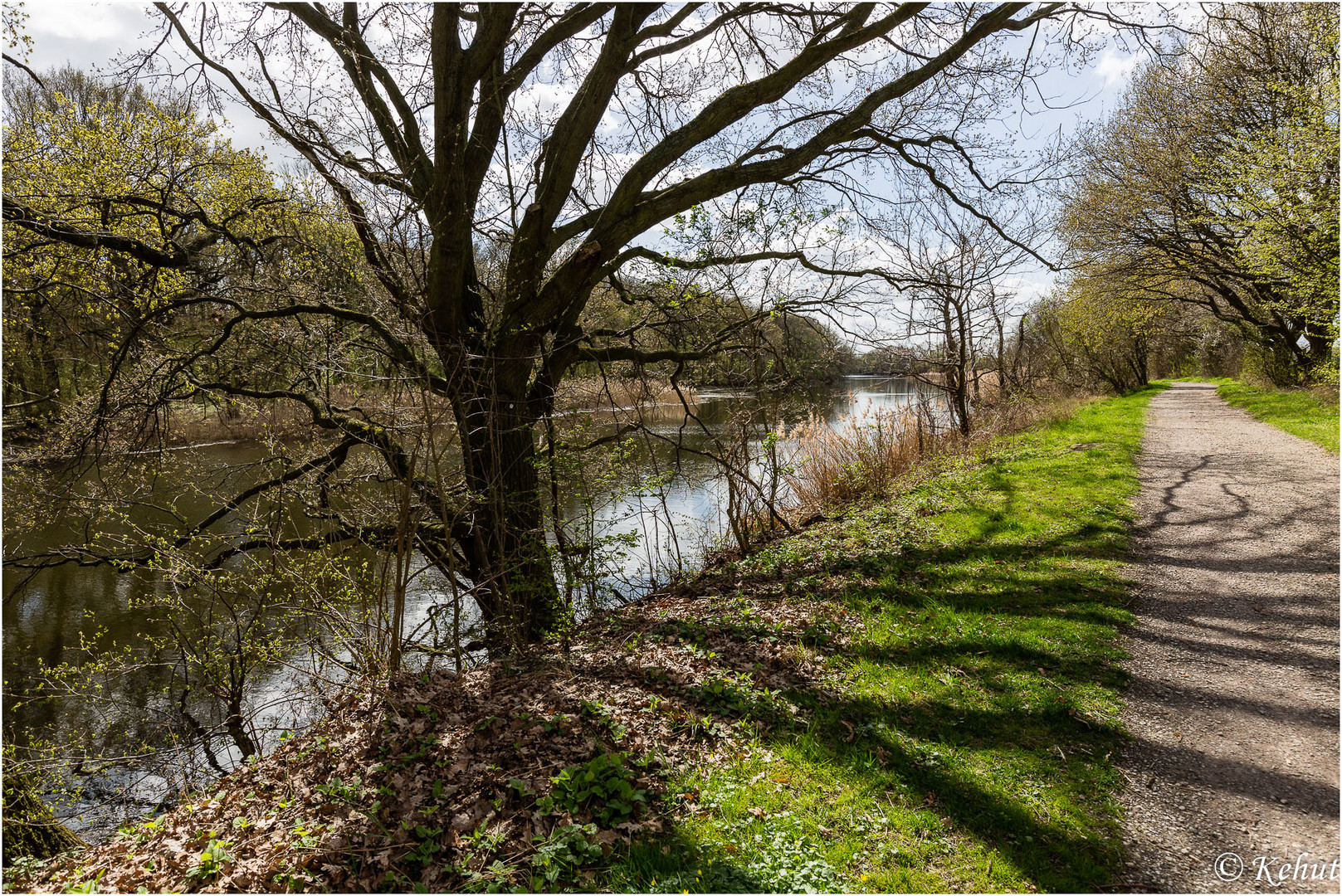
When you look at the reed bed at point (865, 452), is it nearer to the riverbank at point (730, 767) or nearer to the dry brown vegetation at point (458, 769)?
the riverbank at point (730, 767)

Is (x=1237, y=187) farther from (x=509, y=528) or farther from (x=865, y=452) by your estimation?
(x=509, y=528)

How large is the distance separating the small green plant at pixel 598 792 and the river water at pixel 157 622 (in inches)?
79.5

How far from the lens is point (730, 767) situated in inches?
139

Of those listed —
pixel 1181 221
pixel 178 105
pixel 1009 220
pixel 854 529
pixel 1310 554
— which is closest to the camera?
pixel 1310 554

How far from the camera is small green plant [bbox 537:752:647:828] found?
10.3ft

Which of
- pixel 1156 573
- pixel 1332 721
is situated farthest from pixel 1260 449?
pixel 1332 721

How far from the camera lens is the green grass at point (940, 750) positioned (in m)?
2.78

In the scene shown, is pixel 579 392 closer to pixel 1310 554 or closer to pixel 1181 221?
pixel 1310 554

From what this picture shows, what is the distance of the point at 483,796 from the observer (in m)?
3.28

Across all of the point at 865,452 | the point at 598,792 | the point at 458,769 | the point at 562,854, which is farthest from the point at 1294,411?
the point at 458,769

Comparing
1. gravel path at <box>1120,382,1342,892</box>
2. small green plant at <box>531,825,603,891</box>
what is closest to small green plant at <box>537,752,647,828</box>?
small green plant at <box>531,825,603,891</box>

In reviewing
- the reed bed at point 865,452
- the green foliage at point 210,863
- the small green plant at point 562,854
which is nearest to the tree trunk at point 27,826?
the green foliage at point 210,863

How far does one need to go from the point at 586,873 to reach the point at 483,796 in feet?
2.69

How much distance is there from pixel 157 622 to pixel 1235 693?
11888 millimetres
